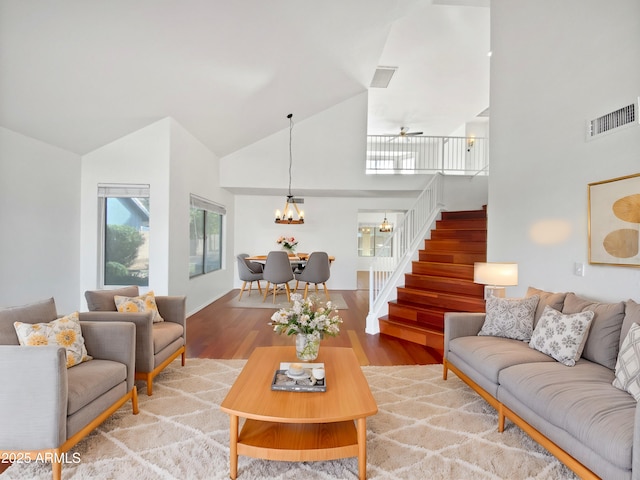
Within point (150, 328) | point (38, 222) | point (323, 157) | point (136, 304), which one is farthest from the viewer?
point (323, 157)

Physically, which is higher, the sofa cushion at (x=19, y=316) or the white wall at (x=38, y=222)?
the white wall at (x=38, y=222)

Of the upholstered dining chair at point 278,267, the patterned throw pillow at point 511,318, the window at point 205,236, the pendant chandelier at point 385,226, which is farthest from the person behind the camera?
the pendant chandelier at point 385,226

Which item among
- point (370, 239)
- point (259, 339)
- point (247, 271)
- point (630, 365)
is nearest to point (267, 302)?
point (247, 271)

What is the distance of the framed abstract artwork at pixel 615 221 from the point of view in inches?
89.7

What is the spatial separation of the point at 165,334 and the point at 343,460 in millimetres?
1773

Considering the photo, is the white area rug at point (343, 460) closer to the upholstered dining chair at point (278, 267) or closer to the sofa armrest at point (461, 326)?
the sofa armrest at point (461, 326)

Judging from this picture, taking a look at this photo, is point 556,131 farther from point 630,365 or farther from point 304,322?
point 304,322

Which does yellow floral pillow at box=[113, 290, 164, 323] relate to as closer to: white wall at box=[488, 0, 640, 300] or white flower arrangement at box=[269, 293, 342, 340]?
white flower arrangement at box=[269, 293, 342, 340]

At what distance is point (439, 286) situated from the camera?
461 centimetres

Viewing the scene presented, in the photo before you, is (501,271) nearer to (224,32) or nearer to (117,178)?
(224,32)

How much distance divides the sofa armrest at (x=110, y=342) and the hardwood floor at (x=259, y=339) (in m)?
1.32

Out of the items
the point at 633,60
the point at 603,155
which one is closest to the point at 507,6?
the point at 633,60

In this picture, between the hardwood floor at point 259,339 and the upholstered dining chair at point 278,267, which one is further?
the upholstered dining chair at point 278,267

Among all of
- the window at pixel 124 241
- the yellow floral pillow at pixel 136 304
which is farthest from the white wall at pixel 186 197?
the yellow floral pillow at pixel 136 304
